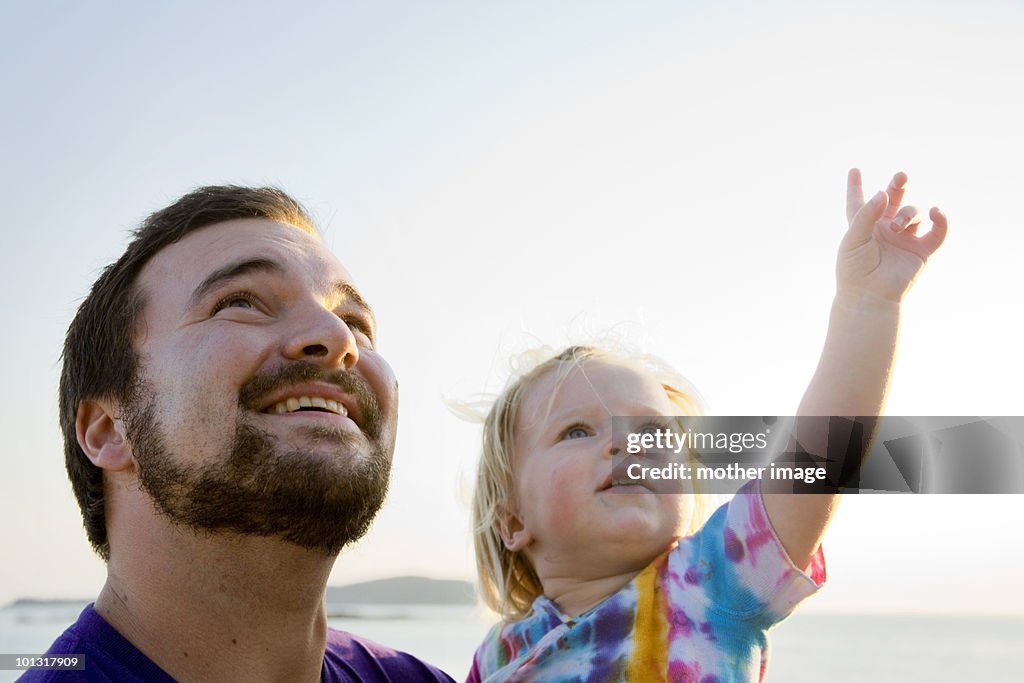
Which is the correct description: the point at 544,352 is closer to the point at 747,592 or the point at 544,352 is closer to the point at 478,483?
the point at 478,483

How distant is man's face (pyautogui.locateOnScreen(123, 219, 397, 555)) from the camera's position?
2.17 m

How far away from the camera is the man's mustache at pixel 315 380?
2211 mm

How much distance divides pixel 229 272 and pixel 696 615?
4.63 ft

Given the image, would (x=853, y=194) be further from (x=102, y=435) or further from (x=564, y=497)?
(x=102, y=435)

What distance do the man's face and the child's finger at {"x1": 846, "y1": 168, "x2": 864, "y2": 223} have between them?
1254 millimetres

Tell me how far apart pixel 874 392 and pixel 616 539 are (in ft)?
2.73

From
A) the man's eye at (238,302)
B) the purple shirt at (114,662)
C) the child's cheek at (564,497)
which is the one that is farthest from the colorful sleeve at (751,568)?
the man's eye at (238,302)

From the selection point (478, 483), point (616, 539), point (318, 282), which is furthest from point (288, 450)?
point (478, 483)

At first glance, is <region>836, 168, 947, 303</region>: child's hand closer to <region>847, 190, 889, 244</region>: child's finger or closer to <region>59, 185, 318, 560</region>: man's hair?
<region>847, 190, 889, 244</region>: child's finger

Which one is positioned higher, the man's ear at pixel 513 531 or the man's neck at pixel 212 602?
the man's ear at pixel 513 531

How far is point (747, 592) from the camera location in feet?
7.88

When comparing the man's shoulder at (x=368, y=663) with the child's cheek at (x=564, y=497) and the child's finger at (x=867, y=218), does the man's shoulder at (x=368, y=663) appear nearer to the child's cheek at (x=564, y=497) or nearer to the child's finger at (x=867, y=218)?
the child's cheek at (x=564, y=497)

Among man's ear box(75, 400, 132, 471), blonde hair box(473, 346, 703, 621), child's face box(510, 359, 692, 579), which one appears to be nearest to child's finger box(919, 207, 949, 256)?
child's face box(510, 359, 692, 579)

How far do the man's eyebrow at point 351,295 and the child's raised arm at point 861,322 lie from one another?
1.09m
